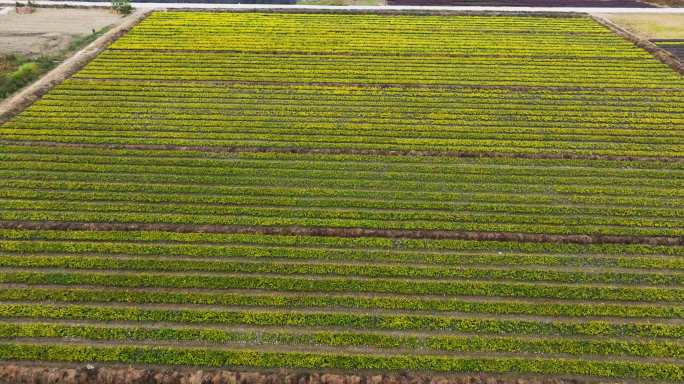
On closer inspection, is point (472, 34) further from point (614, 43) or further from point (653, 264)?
point (653, 264)

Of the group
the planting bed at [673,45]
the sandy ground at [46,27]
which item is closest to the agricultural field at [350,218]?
the planting bed at [673,45]

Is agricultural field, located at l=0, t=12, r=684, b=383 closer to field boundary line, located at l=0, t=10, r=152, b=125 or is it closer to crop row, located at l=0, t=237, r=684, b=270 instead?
crop row, located at l=0, t=237, r=684, b=270

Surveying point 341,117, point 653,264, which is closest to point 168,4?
point 341,117

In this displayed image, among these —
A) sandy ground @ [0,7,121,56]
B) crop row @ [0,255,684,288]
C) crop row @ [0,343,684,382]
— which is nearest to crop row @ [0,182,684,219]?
crop row @ [0,255,684,288]

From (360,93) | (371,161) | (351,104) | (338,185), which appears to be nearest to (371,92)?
(360,93)

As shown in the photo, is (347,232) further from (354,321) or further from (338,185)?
(354,321)
